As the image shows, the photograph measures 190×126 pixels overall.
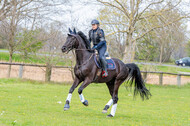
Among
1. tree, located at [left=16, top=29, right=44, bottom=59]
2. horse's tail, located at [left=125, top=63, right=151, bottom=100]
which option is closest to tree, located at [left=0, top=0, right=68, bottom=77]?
tree, located at [left=16, top=29, right=44, bottom=59]

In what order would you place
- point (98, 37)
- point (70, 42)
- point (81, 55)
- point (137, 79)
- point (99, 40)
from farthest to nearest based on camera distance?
point (137, 79) → point (99, 40) → point (98, 37) → point (81, 55) → point (70, 42)

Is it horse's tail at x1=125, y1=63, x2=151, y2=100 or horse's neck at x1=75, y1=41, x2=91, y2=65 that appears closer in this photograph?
horse's neck at x1=75, y1=41, x2=91, y2=65

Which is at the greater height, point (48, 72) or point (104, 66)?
point (104, 66)

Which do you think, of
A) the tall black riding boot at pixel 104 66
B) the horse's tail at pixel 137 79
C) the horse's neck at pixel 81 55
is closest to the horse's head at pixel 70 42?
the horse's neck at pixel 81 55

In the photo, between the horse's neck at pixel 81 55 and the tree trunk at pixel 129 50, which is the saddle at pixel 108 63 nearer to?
the horse's neck at pixel 81 55

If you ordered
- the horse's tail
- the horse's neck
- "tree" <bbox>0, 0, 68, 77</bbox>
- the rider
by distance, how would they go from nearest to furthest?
the horse's neck, the rider, the horse's tail, "tree" <bbox>0, 0, 68, 77</bbox>

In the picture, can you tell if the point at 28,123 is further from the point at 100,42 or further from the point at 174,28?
the point at 174,28

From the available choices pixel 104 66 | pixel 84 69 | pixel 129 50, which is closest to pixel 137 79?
pixel 104 66

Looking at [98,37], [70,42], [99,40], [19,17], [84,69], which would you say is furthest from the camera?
[19,17]

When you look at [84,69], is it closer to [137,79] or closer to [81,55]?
[81,55]

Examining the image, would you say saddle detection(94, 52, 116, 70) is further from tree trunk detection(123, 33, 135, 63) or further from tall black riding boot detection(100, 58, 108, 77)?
tree trunk detection(123, 33, 135, 63)

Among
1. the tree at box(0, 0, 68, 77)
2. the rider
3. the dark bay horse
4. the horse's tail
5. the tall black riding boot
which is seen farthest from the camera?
the tree at box(0, 0, 68, 77)

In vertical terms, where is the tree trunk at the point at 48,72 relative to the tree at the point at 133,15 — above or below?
below

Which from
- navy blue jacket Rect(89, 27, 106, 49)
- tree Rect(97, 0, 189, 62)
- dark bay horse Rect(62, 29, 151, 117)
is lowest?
dark bay horse Rect(62, 29, 151, 117)
